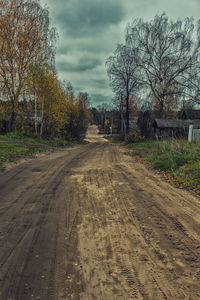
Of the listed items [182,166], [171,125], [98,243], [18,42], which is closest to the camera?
[98,243]

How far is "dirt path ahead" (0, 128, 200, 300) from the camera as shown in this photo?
6.67 feet

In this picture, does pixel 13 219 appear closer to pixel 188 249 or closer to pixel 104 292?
pixel 104 292

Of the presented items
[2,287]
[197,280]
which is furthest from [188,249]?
[2,287]

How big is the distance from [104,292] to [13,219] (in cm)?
229

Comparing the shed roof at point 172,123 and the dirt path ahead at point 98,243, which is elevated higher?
the shed roof at point 172,123

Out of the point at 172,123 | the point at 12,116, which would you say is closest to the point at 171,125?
the point at 172,123

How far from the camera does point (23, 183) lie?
5777 mm

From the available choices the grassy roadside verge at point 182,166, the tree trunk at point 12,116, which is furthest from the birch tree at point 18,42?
the grassy roadside verge at point 182,166

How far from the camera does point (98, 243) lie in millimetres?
2820

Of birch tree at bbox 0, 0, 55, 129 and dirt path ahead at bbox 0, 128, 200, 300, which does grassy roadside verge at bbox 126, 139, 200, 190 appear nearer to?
dirt path ahead at bbox 0, 128, 200, 300

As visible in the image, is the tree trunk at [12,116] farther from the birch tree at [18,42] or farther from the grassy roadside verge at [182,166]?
the grassy roadside verge at [182,166]

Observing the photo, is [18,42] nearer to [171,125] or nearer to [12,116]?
[12,116]

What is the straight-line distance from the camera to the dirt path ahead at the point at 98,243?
2.03 meters

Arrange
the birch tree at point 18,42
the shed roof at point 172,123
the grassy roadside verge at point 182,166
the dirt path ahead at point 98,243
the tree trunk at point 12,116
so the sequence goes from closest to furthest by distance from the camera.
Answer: the dirt path ahead at point 98,243 → the grassy roadside verge at point 182,166 → the birch tree at point 18,42 → the tree trunk at point 12,116 → the shed roof at point 172,123
